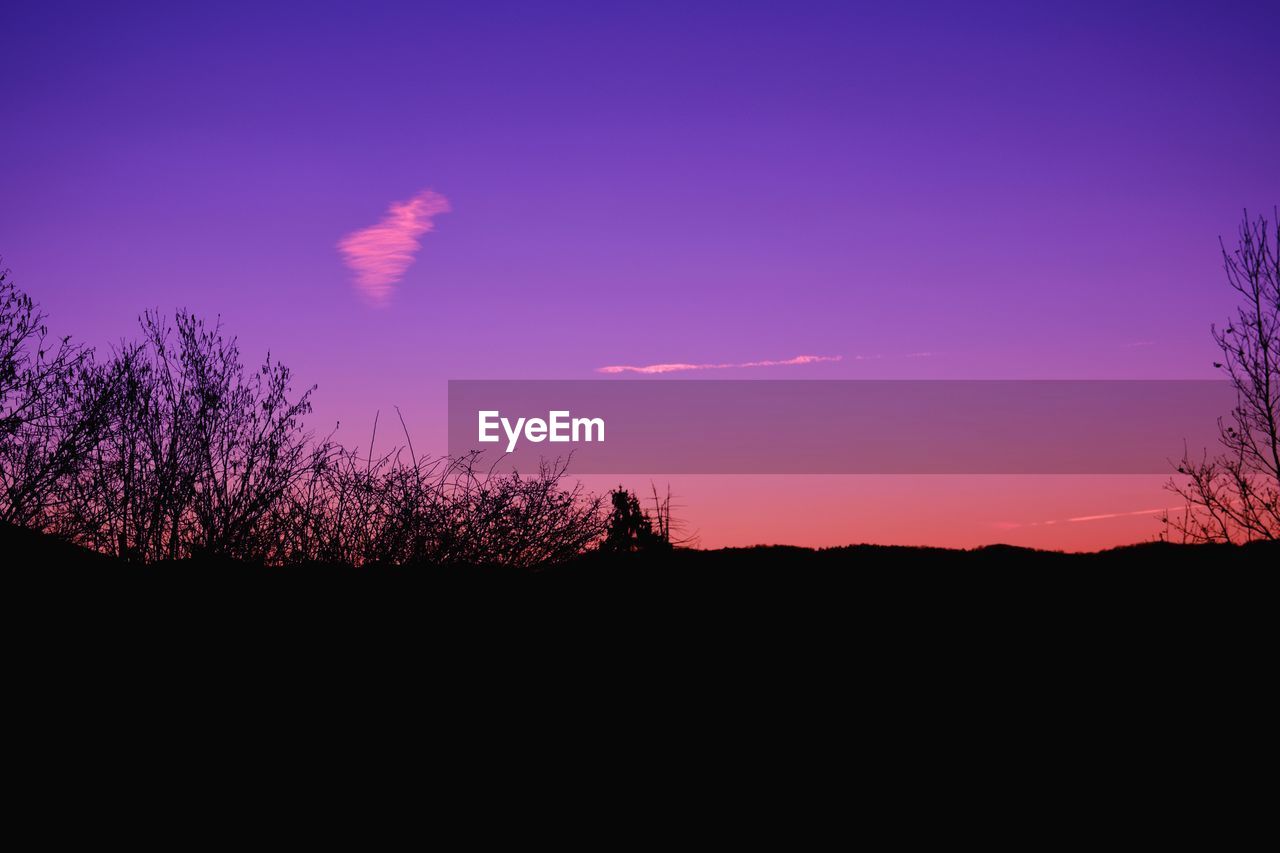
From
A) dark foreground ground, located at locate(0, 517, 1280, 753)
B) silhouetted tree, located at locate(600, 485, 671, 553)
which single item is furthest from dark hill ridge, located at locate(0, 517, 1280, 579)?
silhouetted tree, located at locate(600, 485, 671, 553)

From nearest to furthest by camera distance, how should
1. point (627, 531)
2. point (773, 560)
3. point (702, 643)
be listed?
point (702, 643) → point (773, 560) → point (627, 531)

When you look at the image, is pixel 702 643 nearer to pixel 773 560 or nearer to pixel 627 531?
pixel 773 560

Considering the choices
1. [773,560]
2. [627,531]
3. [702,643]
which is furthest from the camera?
[627,531]

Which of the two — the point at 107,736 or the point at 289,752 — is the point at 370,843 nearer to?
the point at 289,752

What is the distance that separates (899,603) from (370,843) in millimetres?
3694

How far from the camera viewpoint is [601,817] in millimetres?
4598

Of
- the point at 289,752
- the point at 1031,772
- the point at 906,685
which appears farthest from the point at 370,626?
the point at 1031,772

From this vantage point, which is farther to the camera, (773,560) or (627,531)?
(627,531)

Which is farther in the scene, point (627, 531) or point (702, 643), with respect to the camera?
point (627, 531)

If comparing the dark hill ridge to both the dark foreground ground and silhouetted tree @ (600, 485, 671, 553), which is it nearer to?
the dark foreground ground

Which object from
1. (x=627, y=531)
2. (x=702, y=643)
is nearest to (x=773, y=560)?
(x=702, y=643)

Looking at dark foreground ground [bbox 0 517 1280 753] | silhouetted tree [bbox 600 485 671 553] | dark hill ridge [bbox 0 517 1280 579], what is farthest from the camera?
silhouetted tree [bbox 600 485 671 553]

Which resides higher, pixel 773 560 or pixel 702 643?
pixel 773 560

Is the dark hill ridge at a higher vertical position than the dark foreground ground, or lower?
higher
